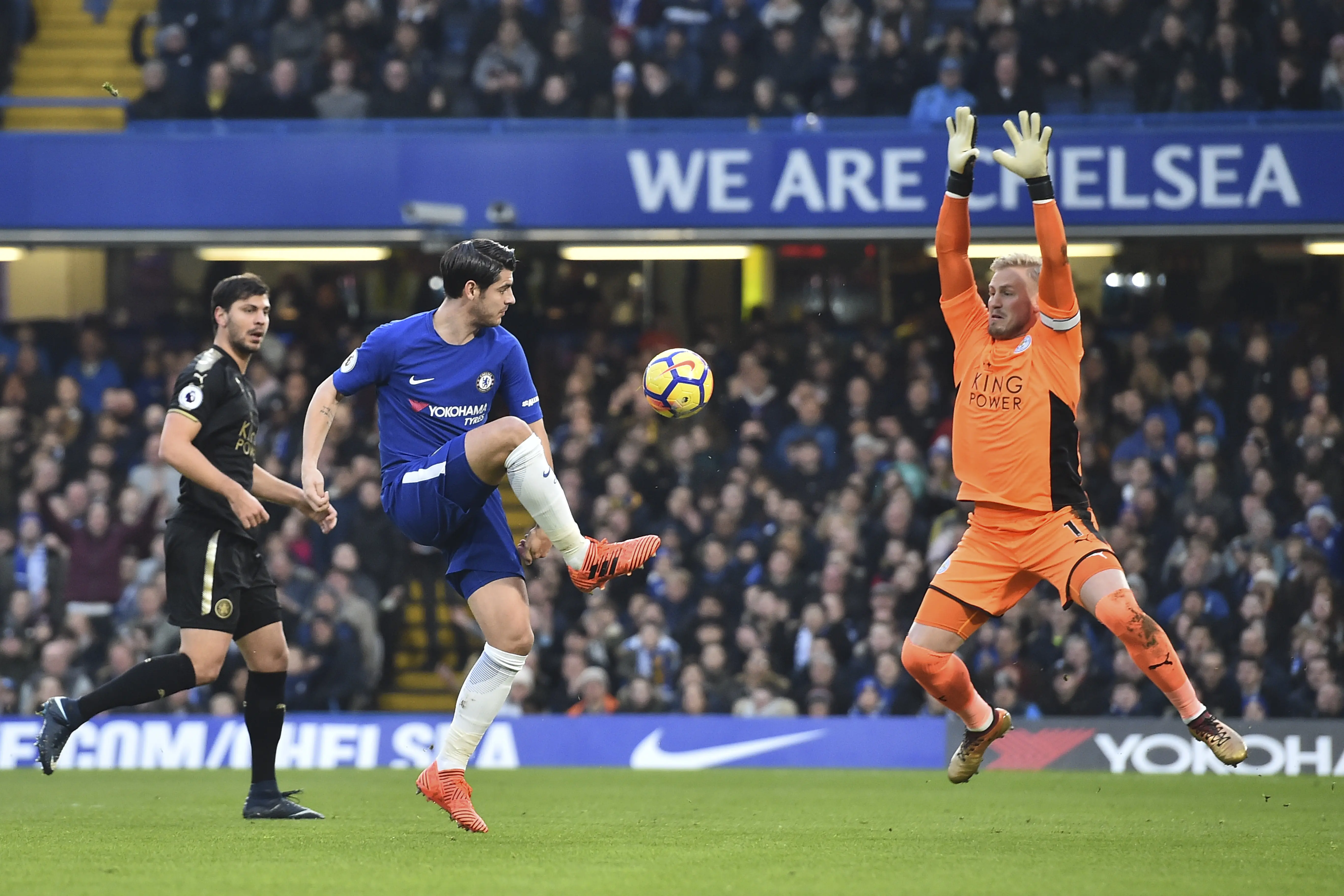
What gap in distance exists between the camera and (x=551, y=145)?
14.2m

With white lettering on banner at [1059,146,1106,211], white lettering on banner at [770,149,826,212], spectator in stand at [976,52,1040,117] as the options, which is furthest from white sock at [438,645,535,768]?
spectator in stand at [976,52,1040,117]

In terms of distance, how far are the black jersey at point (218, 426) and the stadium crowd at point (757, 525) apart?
245 inches

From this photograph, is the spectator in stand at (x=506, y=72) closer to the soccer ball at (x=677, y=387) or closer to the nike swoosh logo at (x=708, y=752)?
the nike swoosh logo at (x=708, y=752)

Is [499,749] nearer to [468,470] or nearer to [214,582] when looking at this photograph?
[214,582]

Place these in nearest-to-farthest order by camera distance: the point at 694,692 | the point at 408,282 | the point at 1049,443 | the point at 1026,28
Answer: the point at 1049,443, the point at 694,692, the point at 1026,28, the point at 408,282

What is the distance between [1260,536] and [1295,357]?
233 cm

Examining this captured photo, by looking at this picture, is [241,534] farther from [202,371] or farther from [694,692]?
[694,692]

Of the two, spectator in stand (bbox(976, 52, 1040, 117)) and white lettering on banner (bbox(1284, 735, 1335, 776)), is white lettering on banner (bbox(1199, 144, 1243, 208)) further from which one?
white lettering on banner (bbox(1284, 735, 1335, 776))

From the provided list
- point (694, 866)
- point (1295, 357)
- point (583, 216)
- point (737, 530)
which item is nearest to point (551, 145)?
point (583, 216)

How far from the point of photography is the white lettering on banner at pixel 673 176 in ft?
46.5

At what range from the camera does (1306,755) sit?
37.7ft

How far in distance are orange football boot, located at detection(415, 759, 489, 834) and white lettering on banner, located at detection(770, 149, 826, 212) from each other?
28.4 feet

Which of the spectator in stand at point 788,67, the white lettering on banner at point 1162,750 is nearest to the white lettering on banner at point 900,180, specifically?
the spectator in stand at point 788,67

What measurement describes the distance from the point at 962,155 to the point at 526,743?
6578 mm
